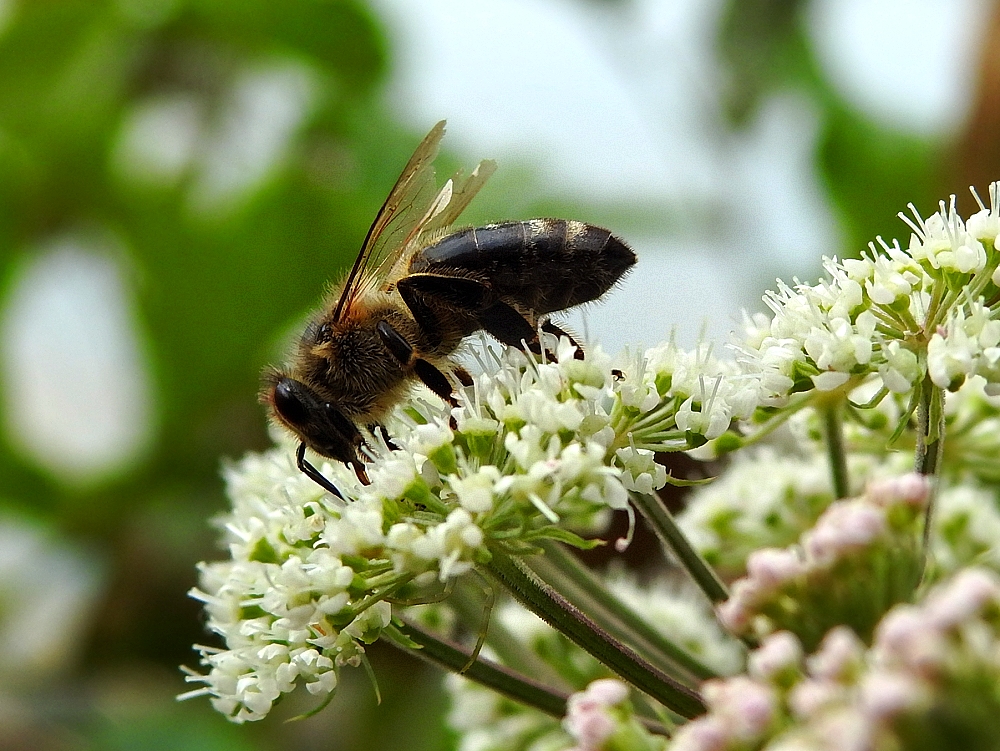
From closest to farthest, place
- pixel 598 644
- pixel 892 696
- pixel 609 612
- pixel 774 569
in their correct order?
1. pixel 892 696
2. pixel 774 569
3. pixel 598 644
4. pixel 609 612

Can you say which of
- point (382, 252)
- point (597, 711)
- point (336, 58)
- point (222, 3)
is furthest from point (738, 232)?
point (597, 711)

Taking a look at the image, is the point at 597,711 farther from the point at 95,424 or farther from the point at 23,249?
the point at 95,424

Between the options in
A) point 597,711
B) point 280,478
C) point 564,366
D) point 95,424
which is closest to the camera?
point 597,711

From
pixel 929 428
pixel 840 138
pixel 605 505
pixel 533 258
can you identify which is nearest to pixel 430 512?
pixel 605 505

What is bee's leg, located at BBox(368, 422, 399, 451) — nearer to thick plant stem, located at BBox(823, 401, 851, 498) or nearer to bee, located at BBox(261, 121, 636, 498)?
bee, located at BBox(261, 121, 636, 498)

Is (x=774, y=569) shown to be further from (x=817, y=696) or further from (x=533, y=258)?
(x=533, y=258)

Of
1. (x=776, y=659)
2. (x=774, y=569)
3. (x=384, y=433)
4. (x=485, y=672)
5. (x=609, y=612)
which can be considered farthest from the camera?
(x=384, y=433)

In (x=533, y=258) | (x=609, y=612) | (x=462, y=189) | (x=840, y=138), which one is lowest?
(x=609, y=612)
